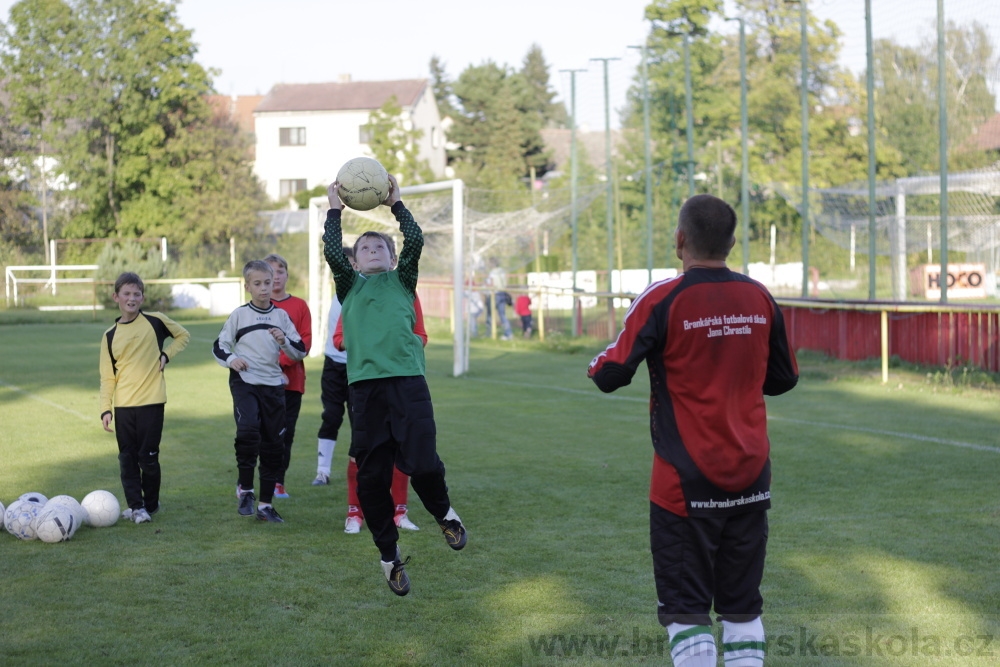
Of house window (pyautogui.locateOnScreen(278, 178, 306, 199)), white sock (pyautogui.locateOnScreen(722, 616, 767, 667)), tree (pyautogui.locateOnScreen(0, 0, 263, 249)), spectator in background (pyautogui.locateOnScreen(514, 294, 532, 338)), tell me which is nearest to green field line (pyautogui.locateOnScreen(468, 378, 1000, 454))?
white sock (pyautogui.locateOnScreen(722, 616, 767, 667))

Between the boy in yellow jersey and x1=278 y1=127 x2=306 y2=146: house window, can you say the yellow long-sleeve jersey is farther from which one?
x1=278 y1=127 x2=306 y2=146: house window

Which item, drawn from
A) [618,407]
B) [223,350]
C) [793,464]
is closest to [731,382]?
[223,350]

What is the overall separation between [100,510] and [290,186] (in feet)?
203

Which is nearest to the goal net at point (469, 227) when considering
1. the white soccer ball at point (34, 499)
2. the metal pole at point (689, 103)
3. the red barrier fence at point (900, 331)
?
the metal pole at point (689, 103)

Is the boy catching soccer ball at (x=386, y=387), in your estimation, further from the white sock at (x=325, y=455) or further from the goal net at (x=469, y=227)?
the goal net at (x=469, y=227)

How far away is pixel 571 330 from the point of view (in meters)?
26.0

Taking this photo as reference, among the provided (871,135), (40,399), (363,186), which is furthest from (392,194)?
(871,135)

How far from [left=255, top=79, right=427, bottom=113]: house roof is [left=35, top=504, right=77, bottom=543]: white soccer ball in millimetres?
60309

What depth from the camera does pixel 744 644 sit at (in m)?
3.84

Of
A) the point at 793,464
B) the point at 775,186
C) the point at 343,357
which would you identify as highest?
the point at 775,186

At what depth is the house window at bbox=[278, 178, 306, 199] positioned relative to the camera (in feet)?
220

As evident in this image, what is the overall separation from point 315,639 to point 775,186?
76.0 feet

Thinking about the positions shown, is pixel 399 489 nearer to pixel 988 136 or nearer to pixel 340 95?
pixel 988 136

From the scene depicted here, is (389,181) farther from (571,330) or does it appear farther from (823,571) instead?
(571,330)
